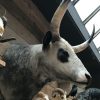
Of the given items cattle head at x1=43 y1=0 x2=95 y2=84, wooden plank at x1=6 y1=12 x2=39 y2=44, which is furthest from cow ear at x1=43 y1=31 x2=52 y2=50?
wooden plank at x1=6 y1=12 x2=39 y2=44

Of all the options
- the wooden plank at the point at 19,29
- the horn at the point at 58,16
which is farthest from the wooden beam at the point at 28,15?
the horn at the point at 58,16

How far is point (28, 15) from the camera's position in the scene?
3334mm

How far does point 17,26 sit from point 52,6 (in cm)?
59

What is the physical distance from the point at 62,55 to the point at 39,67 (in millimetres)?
145

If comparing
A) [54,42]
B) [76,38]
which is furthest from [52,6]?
[54,42]

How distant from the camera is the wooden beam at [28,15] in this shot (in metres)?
3.06

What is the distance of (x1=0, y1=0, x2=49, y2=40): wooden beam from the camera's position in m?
3.06

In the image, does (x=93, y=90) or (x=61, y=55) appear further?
(x=93, y=90)

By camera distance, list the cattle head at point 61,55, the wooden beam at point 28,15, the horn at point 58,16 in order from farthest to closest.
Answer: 1. the wooden beam at point 28,15
2. the horn at point 58,16
3. the cattle head at point 61,55

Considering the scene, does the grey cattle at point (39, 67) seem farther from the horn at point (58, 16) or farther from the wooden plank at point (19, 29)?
the wooden plank at point (19, 29)

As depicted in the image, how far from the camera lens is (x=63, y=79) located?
2.11m

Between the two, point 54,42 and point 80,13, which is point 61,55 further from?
point 80,13

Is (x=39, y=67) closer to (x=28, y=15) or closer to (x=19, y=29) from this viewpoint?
(x=19, y=29)

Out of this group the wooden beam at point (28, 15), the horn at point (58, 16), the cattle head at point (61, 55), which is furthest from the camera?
the wooden beam at point (28, 15)
